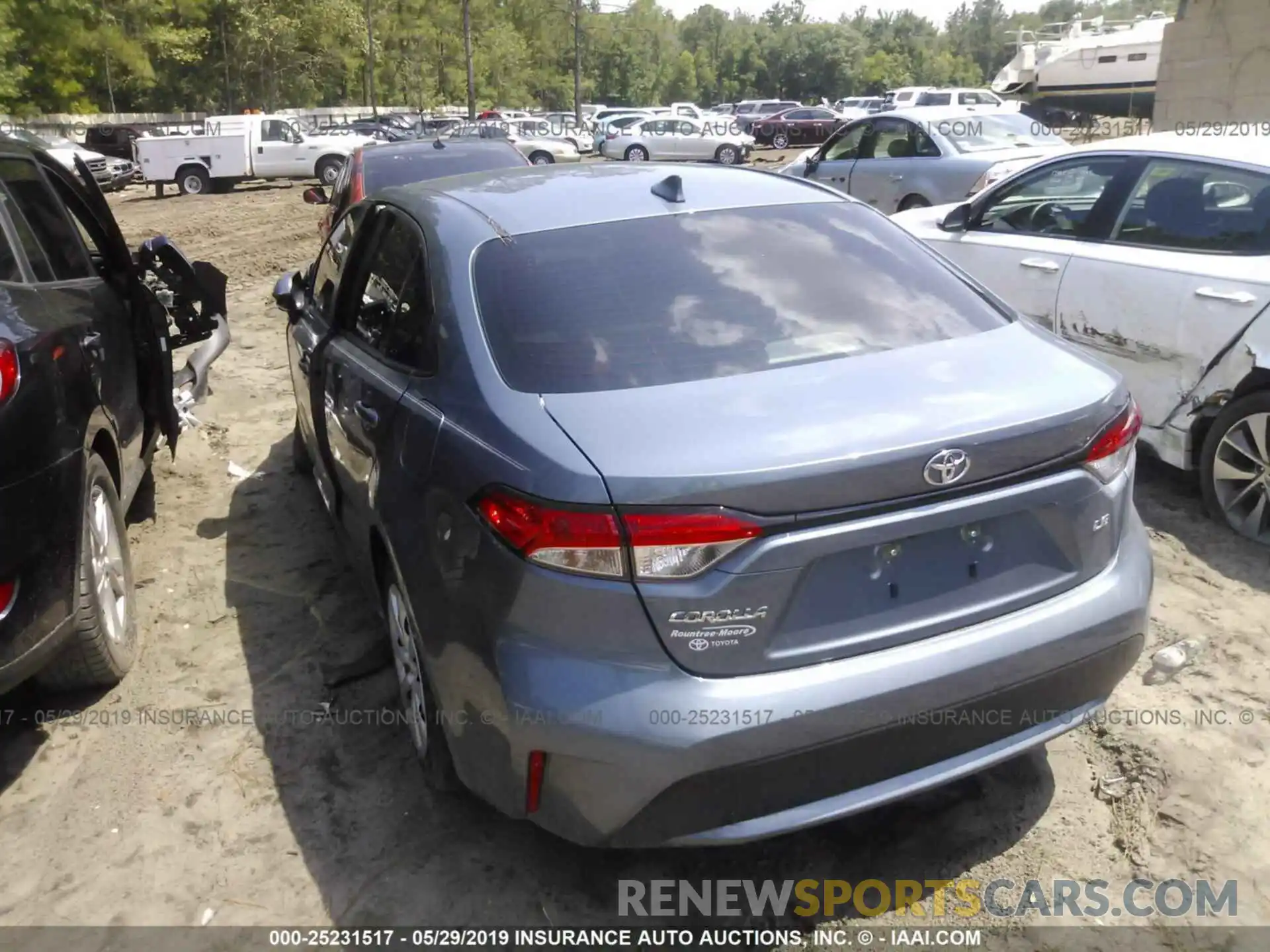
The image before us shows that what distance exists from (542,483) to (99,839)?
1.89 metres

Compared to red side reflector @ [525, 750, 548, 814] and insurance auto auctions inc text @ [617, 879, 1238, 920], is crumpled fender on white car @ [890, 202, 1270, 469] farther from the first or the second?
red side reflector @ [525, 750, 548, 814]

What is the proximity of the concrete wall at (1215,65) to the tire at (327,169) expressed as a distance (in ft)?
62.2

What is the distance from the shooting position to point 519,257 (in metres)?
3.14

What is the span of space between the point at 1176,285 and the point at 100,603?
4477mm

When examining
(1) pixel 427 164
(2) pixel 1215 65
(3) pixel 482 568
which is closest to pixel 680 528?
(3) pixel 482 568

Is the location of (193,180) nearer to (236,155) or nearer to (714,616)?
(236,155)

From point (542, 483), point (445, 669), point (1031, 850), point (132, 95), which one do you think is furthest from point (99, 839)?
point (132, 95)

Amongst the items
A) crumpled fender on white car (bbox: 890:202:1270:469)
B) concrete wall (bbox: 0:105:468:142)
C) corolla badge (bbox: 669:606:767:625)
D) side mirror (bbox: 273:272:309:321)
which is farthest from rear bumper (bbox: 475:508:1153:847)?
concrete wall (bbox: 0:105:468:142)

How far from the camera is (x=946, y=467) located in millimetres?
2422

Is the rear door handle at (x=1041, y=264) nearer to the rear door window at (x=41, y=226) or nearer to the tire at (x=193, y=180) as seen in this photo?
the rear door window at (x=41, y=226)

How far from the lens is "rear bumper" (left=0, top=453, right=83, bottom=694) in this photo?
310cm

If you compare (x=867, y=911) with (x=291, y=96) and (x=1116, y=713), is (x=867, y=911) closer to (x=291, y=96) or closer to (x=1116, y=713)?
(x=1116, y=713)

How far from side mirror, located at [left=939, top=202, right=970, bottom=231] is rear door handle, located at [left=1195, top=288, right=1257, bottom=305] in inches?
69.7

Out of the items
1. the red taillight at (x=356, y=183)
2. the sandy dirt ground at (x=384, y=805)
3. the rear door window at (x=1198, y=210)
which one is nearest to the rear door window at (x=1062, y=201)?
the rear door window at (x=1198, y=210)
